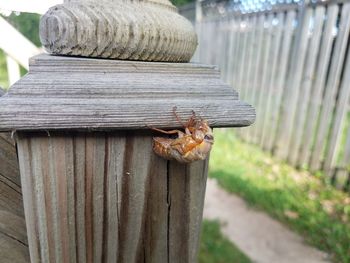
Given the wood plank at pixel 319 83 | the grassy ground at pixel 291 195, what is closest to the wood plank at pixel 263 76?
the grassy ground at pixel 291 195

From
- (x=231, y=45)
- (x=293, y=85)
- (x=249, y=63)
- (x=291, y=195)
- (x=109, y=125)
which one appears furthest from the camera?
(x=231, y=45)

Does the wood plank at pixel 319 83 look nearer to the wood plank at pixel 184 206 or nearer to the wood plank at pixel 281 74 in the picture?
the wood plank at pixel 281 74

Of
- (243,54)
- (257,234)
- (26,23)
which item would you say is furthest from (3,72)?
(243,54)

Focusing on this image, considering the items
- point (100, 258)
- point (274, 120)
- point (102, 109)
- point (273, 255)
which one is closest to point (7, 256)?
point (100, 258)

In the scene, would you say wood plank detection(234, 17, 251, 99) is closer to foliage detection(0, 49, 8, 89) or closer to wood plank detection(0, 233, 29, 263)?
foliage detection(0, 49, 8, 89)

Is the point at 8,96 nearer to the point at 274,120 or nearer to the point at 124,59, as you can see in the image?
the point at 124,59

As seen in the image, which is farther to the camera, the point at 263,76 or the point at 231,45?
the point at 231,45

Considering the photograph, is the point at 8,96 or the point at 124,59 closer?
the point at 8,96

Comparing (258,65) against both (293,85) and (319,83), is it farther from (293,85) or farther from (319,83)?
(319,83)
